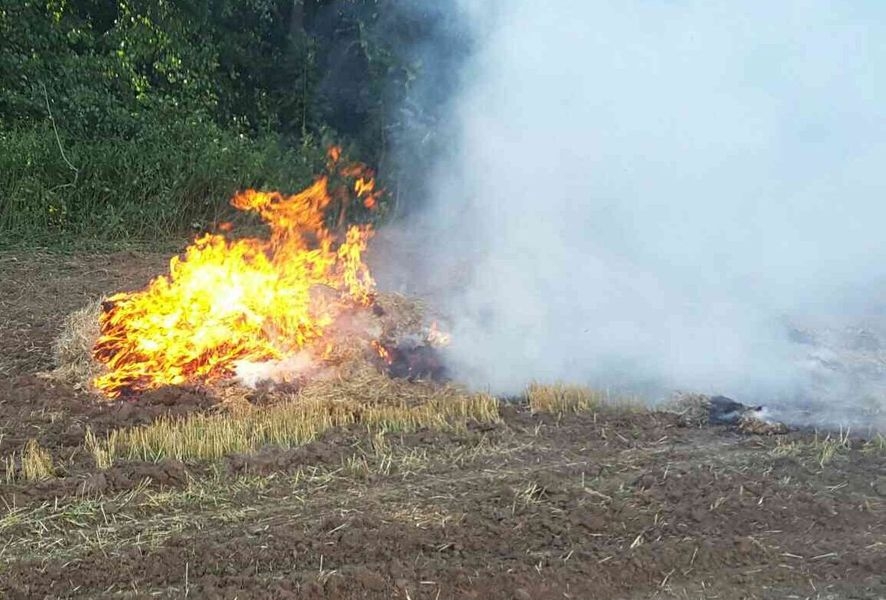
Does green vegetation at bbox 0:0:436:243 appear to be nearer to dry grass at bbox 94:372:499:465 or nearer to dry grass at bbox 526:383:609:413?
dry grass at bbox 94:372:499:465

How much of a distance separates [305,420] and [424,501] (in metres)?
1.45

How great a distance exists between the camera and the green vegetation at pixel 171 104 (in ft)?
39.8

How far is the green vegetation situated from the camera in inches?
478

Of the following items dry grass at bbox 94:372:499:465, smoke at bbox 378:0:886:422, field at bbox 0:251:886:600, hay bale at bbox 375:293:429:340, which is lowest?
field at bbox 0:251:886:600

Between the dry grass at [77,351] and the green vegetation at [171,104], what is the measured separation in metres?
4.94

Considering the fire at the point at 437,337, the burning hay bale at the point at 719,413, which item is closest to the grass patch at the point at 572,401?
the burning hay bale at the point at 719,413

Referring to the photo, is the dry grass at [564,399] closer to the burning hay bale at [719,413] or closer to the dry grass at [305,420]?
the dry grass at [305,420]

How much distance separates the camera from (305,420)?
571 centimetres

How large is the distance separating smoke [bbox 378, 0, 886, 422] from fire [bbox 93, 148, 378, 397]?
119cm

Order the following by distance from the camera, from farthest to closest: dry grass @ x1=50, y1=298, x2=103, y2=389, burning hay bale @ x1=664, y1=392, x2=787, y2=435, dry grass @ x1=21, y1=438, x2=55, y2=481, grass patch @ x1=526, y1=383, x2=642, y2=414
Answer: dry grass @ x1=50, y1=298, x2=103, y2=389 → grass patch @ x1=526, y1=383, x2=642, y2=414 → burning hay bale @ x1=664, y1=392, x2=787, y2=435 → dry grass @ x1=21, y1=438, x2=55, y2=481

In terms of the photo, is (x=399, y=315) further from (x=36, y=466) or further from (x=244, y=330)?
(x=36, y=466)

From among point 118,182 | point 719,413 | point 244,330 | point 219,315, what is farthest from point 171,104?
point 719,413

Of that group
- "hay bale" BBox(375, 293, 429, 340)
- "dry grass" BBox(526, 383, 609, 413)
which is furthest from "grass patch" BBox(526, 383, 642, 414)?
"hay bale" BBox(375, 293, 429, 340)

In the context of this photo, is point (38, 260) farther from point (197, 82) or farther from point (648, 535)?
point (648, 535)
